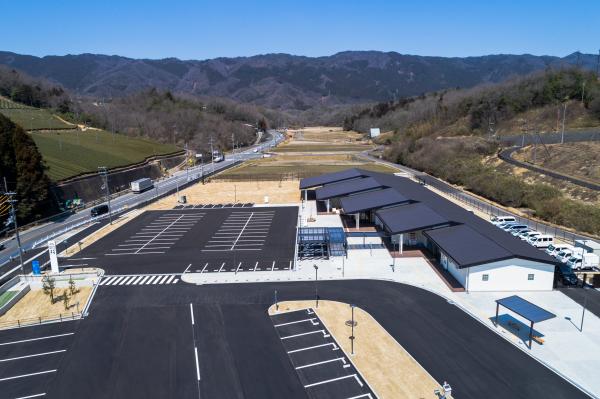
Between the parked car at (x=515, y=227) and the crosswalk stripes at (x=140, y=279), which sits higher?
the parked car at (x=515, y=227)

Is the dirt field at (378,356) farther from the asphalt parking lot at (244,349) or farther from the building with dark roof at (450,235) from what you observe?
the building with dark roof at (450,235)

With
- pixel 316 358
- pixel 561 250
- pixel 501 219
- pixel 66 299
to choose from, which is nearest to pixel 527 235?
pixel 561 250

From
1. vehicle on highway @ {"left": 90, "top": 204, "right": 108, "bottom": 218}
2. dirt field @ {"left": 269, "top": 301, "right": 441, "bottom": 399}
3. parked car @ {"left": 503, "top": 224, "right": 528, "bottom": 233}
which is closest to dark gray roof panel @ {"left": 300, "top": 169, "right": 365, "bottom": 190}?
parked car @ {"left": 503, "top": 224, "right": 528, "bottom": 233}

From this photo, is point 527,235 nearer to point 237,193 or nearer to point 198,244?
point 198,244

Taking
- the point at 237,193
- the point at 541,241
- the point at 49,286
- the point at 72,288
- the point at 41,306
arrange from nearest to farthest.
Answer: the point at 41,306
the point at 49,286
the point at 72,288
the point at 541,241
the point at 237,193

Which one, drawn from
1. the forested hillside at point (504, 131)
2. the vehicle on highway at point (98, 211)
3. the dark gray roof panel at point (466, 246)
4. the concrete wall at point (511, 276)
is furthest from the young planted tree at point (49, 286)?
the forested hillside at point (504, 131)

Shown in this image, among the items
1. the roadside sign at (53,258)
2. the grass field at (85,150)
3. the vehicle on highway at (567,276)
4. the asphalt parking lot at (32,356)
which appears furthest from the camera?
the grass field at (85,150)

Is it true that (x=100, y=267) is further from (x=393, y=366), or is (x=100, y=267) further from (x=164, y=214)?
(x=393, y=366)
